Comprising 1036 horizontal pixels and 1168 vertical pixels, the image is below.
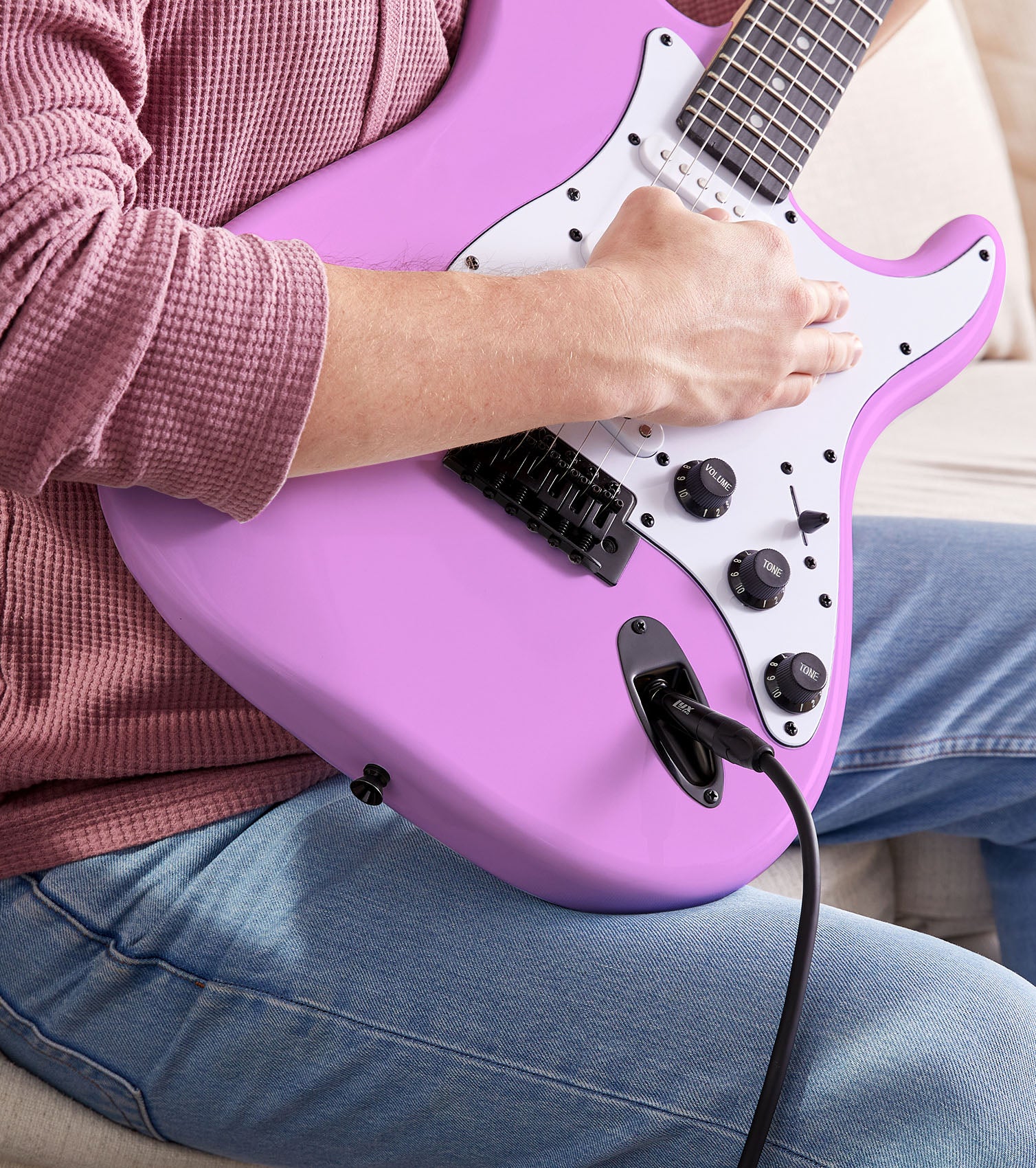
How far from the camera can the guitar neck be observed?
2.45ft

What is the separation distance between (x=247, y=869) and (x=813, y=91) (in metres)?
0.70

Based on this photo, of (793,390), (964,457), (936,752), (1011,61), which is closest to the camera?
(793,390)

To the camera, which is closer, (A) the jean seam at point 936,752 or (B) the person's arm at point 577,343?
(B) the person's arm at point 577,343

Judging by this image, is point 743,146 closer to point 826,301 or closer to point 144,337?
point 826,301

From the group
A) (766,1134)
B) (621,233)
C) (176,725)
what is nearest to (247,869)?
(176,725)

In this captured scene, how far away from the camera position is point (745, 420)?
71cm

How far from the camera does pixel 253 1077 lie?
0.59 m

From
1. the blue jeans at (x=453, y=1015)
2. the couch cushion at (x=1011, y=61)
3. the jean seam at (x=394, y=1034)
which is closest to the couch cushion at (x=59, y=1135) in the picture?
the blue jeans at (x=453, y=1015)

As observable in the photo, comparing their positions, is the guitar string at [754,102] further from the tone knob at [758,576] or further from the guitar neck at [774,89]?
the tone knob at [758,576]

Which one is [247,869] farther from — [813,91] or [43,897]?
[813,91]

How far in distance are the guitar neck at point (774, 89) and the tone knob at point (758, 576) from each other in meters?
0.29

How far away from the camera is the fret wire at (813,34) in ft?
2.55

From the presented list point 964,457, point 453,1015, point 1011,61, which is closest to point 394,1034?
point 453,1015

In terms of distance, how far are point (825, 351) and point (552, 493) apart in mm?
245
